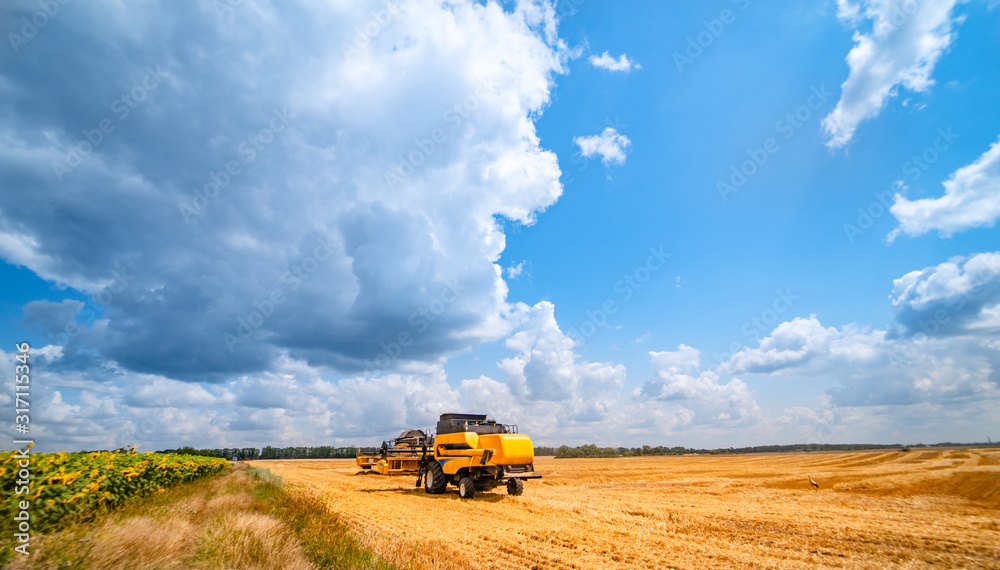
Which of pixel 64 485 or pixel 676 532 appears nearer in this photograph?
pixel 64 485

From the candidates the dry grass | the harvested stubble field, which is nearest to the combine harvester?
the harvested stubble field

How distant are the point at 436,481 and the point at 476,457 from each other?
2.98 metres

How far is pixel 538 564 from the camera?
766 cm

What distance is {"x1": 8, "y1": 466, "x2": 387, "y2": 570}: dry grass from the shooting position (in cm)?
458

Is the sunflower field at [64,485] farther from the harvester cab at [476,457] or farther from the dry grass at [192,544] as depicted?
the harvester cab at [476,457]

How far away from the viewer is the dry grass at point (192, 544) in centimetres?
458

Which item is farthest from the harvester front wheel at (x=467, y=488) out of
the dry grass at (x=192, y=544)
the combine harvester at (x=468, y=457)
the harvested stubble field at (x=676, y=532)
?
the dry grass at (x=192, y=544)

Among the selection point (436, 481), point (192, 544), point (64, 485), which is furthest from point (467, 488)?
point (64, 485)

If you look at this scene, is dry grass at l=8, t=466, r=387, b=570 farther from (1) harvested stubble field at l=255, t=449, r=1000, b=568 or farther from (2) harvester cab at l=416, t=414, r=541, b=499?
(2) harvester cab at l=416, t=414, r=541, b=499

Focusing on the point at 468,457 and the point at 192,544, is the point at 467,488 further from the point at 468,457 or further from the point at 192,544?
the point at 192,544

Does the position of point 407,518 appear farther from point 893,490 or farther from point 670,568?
point 893,490

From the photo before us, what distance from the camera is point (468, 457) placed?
1764 cm

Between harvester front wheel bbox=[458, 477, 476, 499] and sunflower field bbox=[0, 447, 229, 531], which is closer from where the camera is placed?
sunflower field bbox=[0, 447, 229, 531]

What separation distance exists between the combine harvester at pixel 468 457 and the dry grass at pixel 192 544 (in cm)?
826
